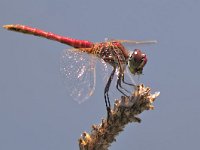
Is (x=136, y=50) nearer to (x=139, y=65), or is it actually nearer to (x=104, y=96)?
(x=139, y=65)

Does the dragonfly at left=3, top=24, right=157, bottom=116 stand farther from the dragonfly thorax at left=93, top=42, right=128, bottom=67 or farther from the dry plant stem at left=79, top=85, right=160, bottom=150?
the dry plant stem at left=79, top=85, right=160, bottom=150

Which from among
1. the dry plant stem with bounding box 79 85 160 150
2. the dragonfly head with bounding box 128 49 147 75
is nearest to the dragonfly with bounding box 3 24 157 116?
the dragonfly head with bounding box 128 49 147 75

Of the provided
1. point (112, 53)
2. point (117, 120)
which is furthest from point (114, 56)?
point (117, 120)

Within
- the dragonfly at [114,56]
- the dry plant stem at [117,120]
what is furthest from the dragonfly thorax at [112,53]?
the dry plant stem at [117,120]

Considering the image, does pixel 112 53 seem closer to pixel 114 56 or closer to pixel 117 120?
pixel 114 56

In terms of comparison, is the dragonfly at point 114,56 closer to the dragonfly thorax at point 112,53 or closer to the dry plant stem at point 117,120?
the dragonfly thorax at point 112,53
